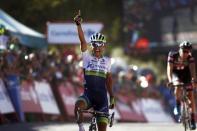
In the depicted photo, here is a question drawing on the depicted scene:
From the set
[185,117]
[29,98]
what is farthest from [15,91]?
[185,117]

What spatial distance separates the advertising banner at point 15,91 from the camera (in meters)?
19.2

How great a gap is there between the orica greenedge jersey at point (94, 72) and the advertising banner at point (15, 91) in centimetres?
676

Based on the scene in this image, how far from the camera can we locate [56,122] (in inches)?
790

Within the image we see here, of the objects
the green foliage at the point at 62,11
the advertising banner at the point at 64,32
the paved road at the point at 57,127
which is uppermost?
the green foliage at the point at 62,11

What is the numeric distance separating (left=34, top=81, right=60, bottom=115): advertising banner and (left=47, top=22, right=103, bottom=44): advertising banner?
281 cm

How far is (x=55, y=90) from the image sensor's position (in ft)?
68.9

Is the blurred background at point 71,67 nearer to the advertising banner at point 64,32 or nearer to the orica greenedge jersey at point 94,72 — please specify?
the advertising banner at point 64,32

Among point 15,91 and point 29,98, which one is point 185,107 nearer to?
point 15,91

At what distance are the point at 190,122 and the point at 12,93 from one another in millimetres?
5698

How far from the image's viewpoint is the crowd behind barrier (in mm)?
19219

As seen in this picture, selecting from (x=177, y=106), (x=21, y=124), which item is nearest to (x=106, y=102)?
(x=177, y=106)

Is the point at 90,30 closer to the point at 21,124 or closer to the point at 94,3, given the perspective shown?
the point at 21,124

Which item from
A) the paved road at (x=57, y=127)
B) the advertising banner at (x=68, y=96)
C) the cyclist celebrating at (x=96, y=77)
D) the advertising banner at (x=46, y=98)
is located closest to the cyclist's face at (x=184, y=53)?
the paved road at (x=57, y=127)

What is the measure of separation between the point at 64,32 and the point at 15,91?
14.5ft
